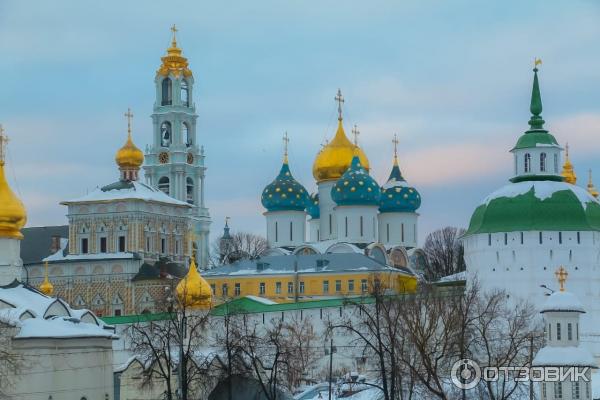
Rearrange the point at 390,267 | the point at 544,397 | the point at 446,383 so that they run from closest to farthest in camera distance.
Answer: the point at 544,397 → the point at 446,383 → the point at 390,267

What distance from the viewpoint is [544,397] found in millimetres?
41219

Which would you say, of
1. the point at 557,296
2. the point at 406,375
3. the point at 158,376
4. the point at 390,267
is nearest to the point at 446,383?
the point at 406,375

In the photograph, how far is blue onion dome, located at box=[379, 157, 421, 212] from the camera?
255 ft

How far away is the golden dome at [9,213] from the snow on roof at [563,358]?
17.1 meters

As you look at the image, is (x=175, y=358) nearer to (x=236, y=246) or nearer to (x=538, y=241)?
(x=538, y=241)

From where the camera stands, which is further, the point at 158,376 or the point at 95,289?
the point at 95,289

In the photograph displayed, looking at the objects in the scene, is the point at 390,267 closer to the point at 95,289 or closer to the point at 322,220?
the point at 322,220

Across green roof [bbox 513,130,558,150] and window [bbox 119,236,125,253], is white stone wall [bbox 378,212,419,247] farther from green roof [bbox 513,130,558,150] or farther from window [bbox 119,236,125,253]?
green roof [bbox 513,130,558,150]

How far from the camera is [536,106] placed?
6216cm

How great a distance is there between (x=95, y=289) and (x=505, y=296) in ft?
70.9

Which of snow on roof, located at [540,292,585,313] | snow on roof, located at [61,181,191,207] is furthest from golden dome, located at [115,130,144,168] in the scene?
snow on roof, located at [540,292,585,313]

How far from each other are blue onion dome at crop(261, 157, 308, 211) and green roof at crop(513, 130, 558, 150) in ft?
56.1

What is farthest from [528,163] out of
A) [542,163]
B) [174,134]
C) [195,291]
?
[174,134]

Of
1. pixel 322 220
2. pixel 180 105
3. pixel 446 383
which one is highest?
pixel 180 105
